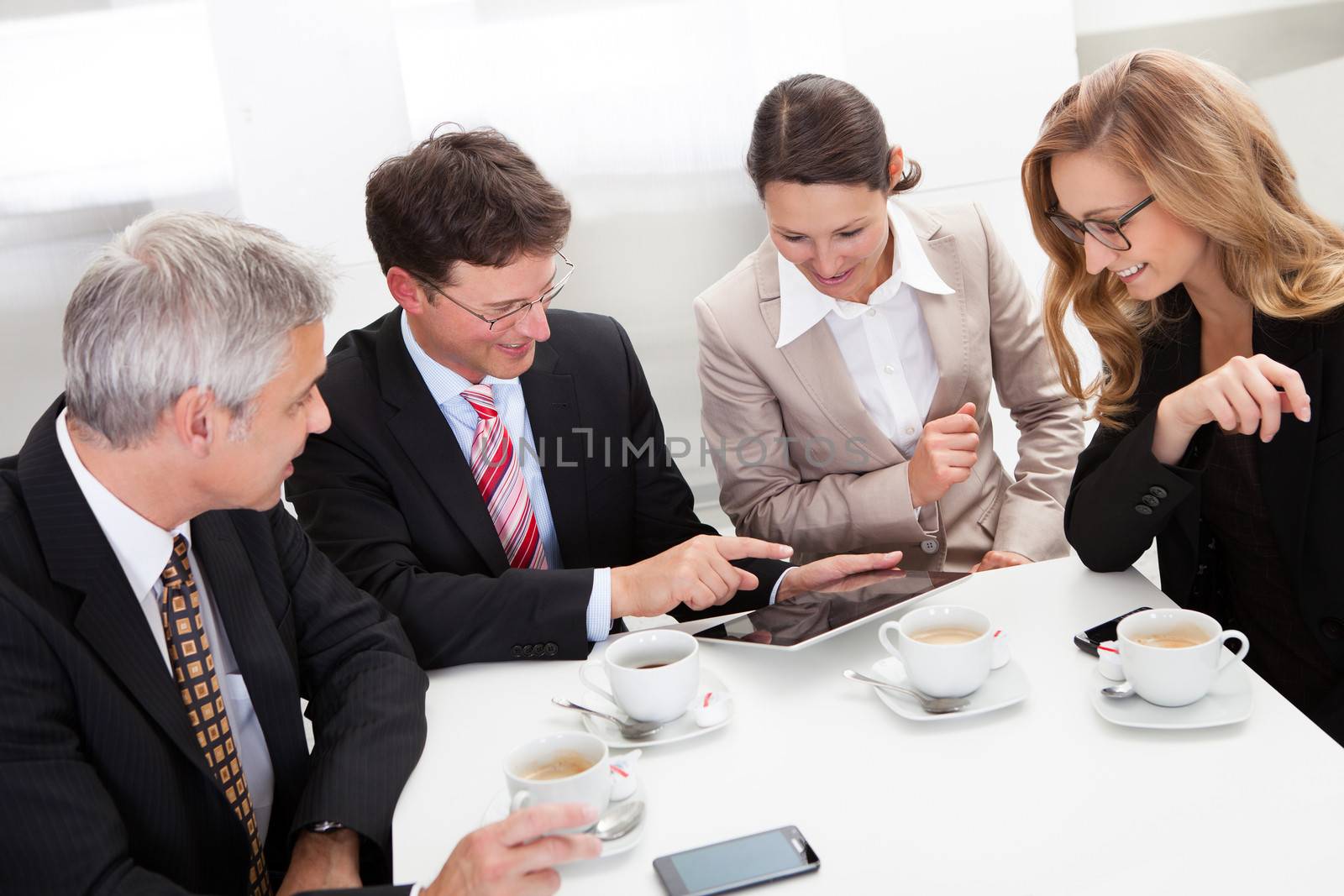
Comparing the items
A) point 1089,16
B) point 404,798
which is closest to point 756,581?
point 404,798

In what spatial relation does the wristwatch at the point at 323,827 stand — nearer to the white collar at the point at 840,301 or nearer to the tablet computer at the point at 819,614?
the tablet computer at the point at 819,614

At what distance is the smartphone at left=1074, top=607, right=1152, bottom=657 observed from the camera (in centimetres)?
146

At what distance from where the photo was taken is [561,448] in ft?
6.97

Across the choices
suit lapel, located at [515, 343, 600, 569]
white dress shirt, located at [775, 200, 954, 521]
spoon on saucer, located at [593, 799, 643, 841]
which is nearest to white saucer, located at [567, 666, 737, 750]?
spoon on saucer, located at [593, 799, 643, 841]

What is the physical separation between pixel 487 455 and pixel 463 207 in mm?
438

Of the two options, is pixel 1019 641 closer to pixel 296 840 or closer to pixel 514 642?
pixel 514 642

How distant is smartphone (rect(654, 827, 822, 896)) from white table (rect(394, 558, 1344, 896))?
14 millimetres

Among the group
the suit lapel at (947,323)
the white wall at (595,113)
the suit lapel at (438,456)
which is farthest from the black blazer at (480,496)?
the white wall at (595,113)

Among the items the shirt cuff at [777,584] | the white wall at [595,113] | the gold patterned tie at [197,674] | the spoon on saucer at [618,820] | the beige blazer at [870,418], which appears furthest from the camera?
the white wall at [595,113]

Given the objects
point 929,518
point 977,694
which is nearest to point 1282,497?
point 977,694

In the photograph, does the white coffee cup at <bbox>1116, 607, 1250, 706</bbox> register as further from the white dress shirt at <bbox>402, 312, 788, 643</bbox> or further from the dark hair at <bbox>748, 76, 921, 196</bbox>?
the dark hair at <bbox>748, 76, 921, 196</bbox>

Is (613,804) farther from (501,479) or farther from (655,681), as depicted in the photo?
(501,479)

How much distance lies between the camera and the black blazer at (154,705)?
3.83ft

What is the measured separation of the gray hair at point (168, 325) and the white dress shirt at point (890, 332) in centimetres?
116
